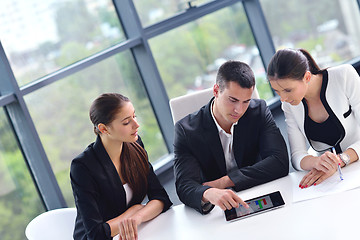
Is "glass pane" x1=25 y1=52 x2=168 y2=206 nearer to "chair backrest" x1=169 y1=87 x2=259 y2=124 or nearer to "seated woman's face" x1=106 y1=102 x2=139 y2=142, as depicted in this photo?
"chair backrest" x1=169 y1=87 x2=259 y2=124

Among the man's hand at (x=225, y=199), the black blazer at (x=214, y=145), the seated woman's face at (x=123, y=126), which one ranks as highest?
the seated woman's face at (x=123, y=126)

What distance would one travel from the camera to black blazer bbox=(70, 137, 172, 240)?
2.28m

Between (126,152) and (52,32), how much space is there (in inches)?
63.1

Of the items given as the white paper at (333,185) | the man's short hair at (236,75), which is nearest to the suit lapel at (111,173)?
the man's short hair at (236,75)

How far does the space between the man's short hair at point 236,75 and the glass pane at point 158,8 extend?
1.86m

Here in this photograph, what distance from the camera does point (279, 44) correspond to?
4906mm

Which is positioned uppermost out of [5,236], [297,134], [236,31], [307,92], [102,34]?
[102,34]

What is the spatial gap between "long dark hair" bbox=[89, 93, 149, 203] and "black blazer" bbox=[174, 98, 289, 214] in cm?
18

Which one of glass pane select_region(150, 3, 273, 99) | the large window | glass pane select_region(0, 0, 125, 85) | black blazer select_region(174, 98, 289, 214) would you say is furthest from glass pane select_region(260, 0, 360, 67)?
black blazer select_region(174, 98, 289, 214)

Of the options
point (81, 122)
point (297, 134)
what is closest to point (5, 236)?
point (81, 122)

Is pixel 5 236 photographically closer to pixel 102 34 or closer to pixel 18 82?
pixel 18 82

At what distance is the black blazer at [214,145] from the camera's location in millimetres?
2400

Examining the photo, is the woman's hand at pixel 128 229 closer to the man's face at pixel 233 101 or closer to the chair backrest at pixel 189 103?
the man's face at pixel 233 101

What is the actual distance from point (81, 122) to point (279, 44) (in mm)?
2283
